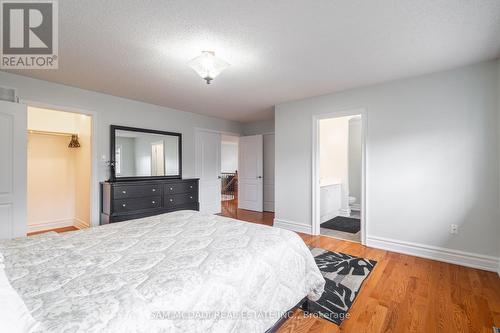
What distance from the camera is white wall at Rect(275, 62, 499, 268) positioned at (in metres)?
2.50

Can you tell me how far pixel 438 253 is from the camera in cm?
275

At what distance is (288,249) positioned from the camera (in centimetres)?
157

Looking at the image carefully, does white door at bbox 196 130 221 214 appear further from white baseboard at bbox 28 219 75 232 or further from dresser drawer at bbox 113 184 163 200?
white baseboard at bbox 28 219 75 232

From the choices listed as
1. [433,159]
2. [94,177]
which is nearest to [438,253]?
[433,159]

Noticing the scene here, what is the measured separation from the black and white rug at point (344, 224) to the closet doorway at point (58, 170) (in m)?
4.32

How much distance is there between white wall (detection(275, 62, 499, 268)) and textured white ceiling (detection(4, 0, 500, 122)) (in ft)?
0.92

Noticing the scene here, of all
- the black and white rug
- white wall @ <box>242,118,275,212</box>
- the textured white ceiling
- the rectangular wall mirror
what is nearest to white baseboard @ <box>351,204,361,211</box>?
the black and white rug

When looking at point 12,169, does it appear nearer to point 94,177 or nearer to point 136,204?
point 94,177

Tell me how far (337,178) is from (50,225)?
5961mm

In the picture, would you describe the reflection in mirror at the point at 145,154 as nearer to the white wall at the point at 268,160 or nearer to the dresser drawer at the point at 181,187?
the dresser drawer at the point at 181,187

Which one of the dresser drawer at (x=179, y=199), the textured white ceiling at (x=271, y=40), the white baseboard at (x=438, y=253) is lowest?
the white baseboard at (x=438, y=253)

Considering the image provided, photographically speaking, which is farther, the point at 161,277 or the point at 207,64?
→ the point at 207,64

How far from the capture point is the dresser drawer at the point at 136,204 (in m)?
3.38

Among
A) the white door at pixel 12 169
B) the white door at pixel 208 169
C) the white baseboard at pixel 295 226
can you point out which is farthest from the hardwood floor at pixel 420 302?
the white door at pixel 208 169
